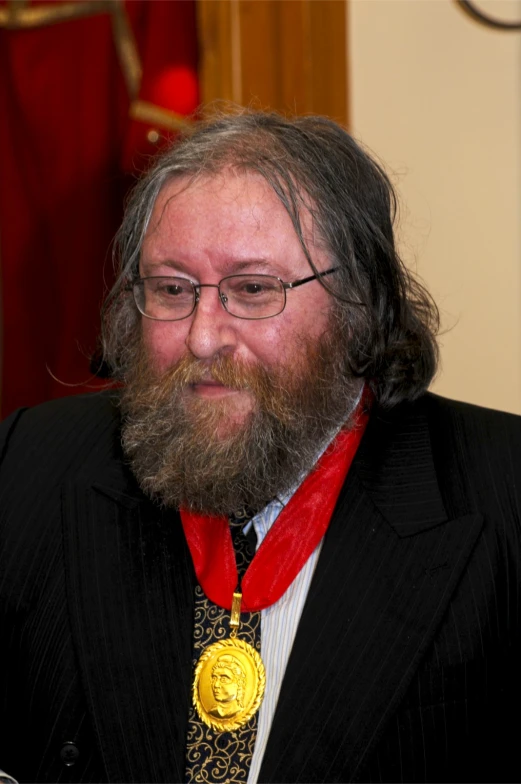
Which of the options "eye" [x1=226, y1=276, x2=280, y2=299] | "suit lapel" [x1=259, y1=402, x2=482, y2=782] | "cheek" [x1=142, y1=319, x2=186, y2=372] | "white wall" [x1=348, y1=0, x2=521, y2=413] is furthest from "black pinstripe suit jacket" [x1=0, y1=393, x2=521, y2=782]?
"white wall" [x1=348, y1=0, x2=521, y2=413]

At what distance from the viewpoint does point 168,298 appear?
2.03 m

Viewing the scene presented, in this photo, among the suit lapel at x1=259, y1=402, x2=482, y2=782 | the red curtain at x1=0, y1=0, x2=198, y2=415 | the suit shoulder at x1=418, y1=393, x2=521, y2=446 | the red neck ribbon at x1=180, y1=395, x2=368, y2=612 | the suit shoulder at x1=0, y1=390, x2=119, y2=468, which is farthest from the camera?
the red curtain at x1=0, y1=0, x2=198, y2=415

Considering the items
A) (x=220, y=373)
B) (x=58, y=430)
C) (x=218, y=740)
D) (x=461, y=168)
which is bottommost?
(x=218, y=740)

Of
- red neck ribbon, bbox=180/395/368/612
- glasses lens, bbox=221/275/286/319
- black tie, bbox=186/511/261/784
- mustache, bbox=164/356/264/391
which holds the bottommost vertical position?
black tie, bbox=186/511/261/784

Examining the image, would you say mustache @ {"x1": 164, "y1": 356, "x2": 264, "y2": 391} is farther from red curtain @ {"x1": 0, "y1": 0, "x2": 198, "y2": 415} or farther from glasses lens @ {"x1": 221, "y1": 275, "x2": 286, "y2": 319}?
red curtain @ {"x1": 0, "y1": 0, "x2": 198, "y2": 415}

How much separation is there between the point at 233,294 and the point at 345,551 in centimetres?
53

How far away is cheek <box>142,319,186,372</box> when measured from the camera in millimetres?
1993

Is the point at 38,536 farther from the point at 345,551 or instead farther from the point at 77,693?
the point at 345,551

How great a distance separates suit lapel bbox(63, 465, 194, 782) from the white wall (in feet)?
5.85

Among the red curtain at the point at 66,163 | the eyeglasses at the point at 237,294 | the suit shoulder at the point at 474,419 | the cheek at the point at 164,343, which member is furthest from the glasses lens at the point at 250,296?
the red curtain at the point at 66,163

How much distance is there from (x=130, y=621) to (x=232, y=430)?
0.40 metres

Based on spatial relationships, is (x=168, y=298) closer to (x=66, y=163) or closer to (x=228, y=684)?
(x=228, y=684)

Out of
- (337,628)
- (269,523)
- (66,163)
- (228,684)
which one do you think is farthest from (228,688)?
(66,163)

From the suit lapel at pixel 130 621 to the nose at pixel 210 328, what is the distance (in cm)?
38
